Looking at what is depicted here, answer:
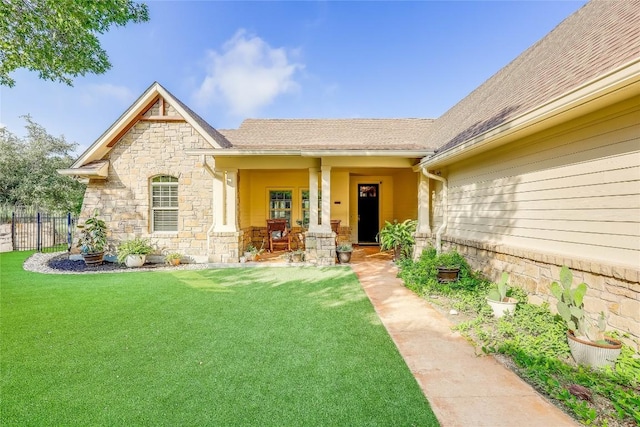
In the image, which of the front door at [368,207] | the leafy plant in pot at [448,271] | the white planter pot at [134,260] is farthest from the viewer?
the front door at [368,207]

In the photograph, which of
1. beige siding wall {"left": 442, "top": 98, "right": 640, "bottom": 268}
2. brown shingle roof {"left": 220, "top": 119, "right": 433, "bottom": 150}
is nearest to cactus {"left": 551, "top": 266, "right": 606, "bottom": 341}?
beige siding wall {"left": 442, "top": 98, "right": 640, "bottom": 268}

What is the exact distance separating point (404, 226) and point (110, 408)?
24.0 ft

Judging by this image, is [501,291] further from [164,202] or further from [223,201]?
[164,202]

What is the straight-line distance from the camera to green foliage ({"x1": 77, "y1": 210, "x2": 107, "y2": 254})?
8.20 metres

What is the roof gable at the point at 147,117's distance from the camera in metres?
8.41

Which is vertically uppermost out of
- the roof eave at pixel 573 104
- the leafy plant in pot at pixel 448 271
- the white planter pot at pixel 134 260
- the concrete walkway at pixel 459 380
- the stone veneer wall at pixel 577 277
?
the roof eave at pixel 573 104

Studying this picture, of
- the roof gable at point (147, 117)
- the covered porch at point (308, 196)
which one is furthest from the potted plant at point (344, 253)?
the roof gable at point (147, 117)

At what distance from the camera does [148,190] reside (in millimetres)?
8781

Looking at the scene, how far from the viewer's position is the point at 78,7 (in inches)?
182

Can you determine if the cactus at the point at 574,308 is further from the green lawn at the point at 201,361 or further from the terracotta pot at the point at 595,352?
the green lawn at the point at 201,361

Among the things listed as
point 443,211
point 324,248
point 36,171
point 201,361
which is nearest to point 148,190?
point 324,248

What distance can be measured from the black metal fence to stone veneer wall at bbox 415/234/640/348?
44.1ft

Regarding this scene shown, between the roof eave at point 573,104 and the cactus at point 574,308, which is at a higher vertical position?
the roof eave at point 573,104

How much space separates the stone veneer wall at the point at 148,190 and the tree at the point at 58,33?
113 inches
